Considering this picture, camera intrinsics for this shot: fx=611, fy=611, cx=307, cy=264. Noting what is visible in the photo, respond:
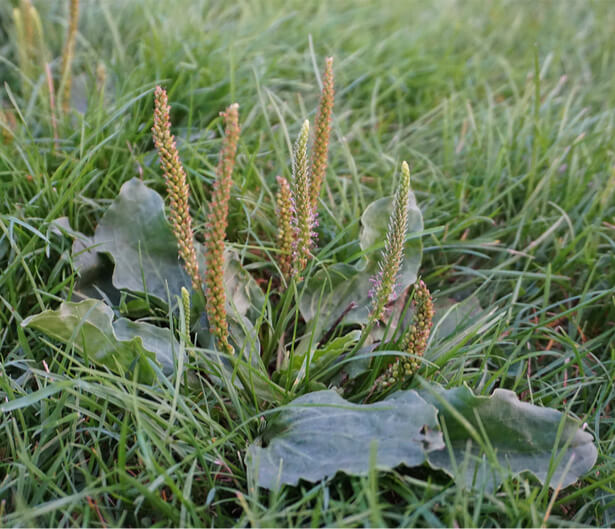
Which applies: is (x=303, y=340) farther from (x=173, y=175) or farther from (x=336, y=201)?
(x=336, y=201)

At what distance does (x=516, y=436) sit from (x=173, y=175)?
1.31m

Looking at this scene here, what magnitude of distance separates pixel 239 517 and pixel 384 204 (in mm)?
1288

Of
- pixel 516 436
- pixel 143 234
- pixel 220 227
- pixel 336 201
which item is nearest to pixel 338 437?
pixel 516 436

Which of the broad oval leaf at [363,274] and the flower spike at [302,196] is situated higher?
the flower spike at [302,196]

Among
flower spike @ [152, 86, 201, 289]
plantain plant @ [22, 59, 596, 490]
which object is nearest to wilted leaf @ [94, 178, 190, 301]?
plantain plant @ [22, 59, 596, 490]

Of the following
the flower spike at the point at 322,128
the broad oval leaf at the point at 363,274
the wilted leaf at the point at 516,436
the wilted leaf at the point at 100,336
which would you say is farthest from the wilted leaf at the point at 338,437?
the flower spike at the point at 322,128

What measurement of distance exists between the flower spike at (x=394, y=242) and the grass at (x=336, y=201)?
1.02 ft

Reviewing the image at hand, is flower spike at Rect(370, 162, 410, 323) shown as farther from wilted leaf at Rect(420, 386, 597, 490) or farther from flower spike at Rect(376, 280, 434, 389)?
wilted leaf at Rect(420, 386, 597, 490)

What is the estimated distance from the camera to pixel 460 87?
3.98 meters

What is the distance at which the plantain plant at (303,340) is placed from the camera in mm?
1756

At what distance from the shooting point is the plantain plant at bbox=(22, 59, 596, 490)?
1.76 m

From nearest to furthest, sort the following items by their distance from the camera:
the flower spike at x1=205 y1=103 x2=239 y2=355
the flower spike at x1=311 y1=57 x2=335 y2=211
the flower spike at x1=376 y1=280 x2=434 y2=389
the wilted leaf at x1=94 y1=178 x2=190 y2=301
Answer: the flower spike at x1=205 y1=103 x2=239 y2=355 < the flower spike at x1=376 y1=280 x2=434 y2=389 < the flower spike at x1=311 y1=57 x2=335 y2=211 < the wilted leaf at x1=94 y1=178 x2=190 y2=301

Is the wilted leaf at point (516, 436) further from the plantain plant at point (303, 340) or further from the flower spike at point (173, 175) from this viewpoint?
the flower spike at point (173, 175)

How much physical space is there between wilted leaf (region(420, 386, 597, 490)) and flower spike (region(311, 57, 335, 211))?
838 mm
